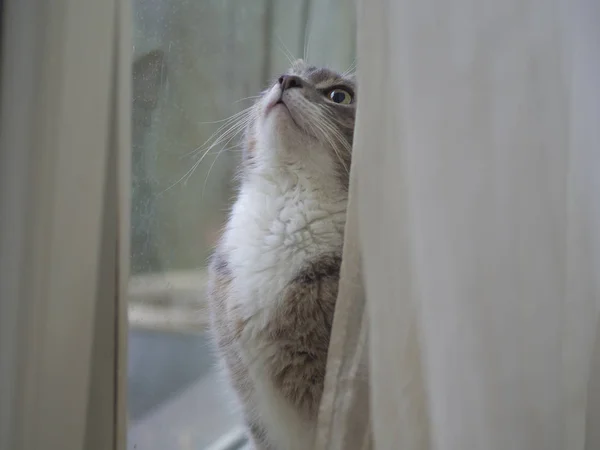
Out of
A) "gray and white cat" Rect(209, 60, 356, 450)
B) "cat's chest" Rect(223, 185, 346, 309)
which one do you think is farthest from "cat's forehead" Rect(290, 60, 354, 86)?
"cat's chest" Rect(223, 185, 346, 309)

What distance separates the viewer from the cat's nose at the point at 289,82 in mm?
875

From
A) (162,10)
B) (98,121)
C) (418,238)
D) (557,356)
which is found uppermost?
(162,10)

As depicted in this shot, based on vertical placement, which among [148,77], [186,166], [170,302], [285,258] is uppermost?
[148,77]

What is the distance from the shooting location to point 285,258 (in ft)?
2.56

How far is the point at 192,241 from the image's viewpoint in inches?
41.4

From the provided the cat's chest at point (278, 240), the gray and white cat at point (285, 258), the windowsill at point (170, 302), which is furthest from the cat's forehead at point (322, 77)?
the windowsill at point (170, 302)

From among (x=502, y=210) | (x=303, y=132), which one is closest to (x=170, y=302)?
(x=303, y=132)

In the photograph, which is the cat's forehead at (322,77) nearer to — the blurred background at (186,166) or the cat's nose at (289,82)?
the cat's nose at (289,82)

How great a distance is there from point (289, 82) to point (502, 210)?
55 centimetres

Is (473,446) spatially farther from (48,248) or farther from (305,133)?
(305,133)

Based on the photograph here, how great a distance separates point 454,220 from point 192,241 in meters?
0.72

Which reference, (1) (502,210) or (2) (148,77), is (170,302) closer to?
(2) (148,77)

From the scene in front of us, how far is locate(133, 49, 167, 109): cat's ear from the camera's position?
2.41 ft

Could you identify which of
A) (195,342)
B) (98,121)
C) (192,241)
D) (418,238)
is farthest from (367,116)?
(195,342)
